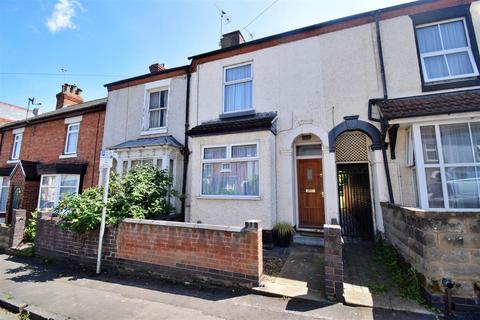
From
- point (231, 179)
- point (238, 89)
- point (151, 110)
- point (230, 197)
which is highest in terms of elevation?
point (238, 89)

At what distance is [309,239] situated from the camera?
22.7 ft

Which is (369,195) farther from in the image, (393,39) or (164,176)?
(164,176)

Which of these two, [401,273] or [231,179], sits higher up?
[231,179]

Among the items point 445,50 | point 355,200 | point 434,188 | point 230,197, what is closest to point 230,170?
point 230,197

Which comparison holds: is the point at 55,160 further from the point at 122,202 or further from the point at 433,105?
the point at 433,105

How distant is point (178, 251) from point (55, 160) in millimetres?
12069

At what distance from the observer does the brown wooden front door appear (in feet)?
25.3

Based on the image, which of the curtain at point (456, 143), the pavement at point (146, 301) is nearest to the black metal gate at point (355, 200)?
the curtain at point (456, 143)

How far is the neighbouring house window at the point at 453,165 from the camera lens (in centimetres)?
539

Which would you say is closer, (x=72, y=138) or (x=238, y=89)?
(x=238, y=89)

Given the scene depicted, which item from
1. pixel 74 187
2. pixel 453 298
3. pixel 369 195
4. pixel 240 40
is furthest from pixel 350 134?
pixel 74 187

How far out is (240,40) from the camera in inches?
388

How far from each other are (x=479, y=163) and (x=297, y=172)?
14.7ft

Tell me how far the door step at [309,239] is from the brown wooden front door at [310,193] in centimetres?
56
